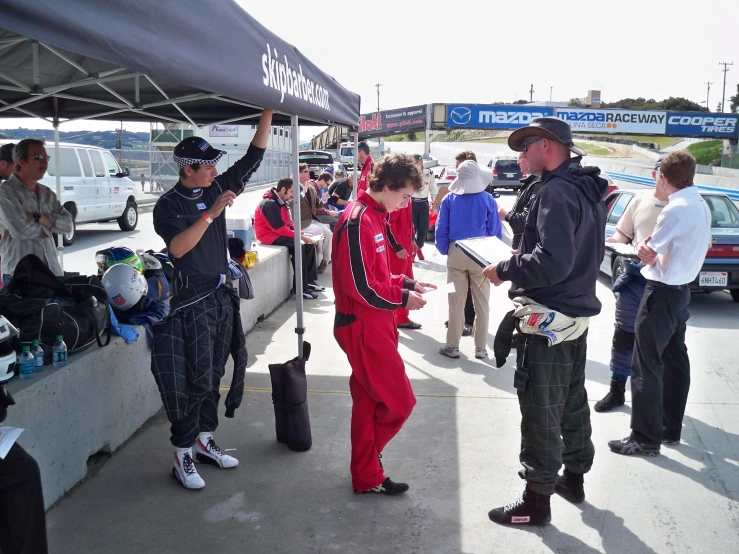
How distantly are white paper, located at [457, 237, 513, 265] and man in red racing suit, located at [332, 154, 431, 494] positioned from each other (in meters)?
0.47

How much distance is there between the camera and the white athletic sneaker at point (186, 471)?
3.94 metres

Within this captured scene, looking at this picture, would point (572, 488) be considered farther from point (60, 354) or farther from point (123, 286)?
point (123, 286)

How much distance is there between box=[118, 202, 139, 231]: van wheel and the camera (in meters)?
17.3

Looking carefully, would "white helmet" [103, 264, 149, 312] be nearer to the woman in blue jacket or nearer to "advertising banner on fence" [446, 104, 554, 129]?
the woman in blue jacket

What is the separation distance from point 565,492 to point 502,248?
1.49 m

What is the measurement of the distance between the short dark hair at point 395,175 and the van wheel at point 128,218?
14.8 metres

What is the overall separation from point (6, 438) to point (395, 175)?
2.25m

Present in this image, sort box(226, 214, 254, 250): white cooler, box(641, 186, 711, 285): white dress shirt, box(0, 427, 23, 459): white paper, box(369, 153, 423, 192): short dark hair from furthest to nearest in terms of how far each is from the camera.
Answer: box(226, 214, 254, 250): white cooler → box(641, 186, 711, 285): white dress shirt → box(369, 153, 423, 192): short dark hair → box(0, 427, 23, 459): white paper

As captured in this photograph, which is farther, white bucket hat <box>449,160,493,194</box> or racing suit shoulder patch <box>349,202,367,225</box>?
white bucket hat <box>449,160,493,194</box>

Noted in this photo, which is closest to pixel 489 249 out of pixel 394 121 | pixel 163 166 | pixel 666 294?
pixel 666 294

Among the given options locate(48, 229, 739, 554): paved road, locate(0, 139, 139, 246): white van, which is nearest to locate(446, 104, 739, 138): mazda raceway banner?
locate(0, 139, 139, 246): white van

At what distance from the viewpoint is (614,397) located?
17.8 ft

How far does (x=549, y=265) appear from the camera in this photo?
3309 millimetres

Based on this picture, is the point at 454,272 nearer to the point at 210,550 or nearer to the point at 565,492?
the point at 565,492
